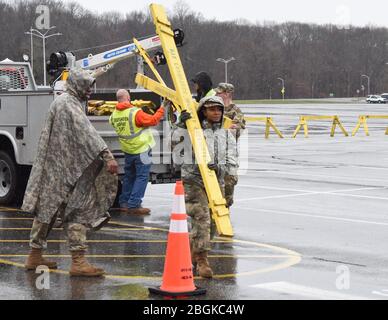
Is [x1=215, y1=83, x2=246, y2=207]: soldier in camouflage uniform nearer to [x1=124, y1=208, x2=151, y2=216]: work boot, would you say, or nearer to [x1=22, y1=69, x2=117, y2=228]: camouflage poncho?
[x1=124, y1=208, x2=151, y2=216]: work boot

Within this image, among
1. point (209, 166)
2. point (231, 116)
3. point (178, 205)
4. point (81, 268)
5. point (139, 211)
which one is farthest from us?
point (139, 211)

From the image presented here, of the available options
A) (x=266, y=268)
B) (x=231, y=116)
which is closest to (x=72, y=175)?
(x=266, y=268)

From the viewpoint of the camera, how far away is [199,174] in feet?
29.2

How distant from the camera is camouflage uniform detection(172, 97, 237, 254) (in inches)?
346

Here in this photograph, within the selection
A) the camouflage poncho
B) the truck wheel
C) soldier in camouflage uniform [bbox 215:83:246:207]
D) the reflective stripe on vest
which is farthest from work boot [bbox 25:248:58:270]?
the truck wheel

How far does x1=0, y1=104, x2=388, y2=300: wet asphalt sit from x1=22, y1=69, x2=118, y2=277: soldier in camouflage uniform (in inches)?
18.9

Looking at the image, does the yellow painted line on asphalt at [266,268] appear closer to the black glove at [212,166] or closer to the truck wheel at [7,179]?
the black glove at [212,166]

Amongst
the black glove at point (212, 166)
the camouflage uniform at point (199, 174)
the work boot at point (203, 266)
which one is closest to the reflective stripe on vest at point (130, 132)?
the camouflage uniform at point (199, 174)

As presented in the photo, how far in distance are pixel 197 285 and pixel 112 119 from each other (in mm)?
5779

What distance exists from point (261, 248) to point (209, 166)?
1.85 meters

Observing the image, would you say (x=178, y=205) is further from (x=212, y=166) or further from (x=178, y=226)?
(x=212, y=166)

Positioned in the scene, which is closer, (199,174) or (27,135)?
(199,174)

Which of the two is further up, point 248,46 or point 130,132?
point 248,46

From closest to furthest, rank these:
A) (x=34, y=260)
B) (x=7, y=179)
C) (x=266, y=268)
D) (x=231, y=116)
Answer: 1. (x=34, y=260)
2. (x=266, y=268)
3. (x=231, y=116)
4. (x=7, y=179)
